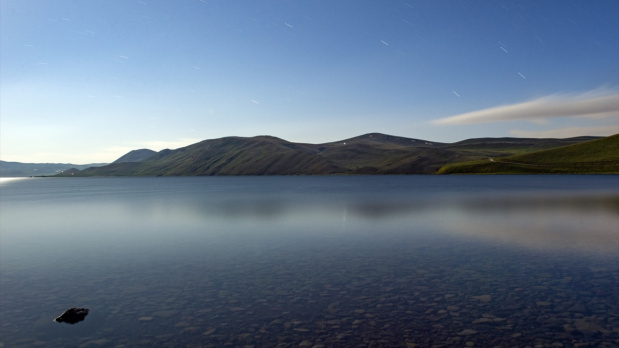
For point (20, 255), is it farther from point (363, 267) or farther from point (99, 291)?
point (363, 267)

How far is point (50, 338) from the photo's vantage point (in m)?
15.9

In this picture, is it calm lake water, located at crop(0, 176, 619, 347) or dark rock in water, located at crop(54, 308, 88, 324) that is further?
dark rock in water, located at crop(54, 308, 88, 324)

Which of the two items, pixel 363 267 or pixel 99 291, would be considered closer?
pixel 99 291

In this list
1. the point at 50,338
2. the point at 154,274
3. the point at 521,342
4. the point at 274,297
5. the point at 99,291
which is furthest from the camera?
the point at 154,274

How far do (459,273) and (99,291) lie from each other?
2222 cm

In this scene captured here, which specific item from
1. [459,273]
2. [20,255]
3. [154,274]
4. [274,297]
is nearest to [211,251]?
[154,274]

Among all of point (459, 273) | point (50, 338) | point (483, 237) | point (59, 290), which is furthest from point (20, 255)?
point (483, 237)

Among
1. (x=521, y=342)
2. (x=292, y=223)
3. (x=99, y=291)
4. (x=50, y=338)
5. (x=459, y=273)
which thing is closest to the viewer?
(x=521, y=342)

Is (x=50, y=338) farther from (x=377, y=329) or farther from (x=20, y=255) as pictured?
(x=20, y=255)

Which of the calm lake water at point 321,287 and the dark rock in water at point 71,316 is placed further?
the dark rock in water at point 71,316

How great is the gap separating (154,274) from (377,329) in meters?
17.1

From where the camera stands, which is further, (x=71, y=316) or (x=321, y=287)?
(x=321, y=287)

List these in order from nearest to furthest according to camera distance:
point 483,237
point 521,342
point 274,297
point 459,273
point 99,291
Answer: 1. point 521,342
2. point 274,297
3. point 99,291
4. point 459,273
5. point 483,237

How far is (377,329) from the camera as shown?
52.3 feet
